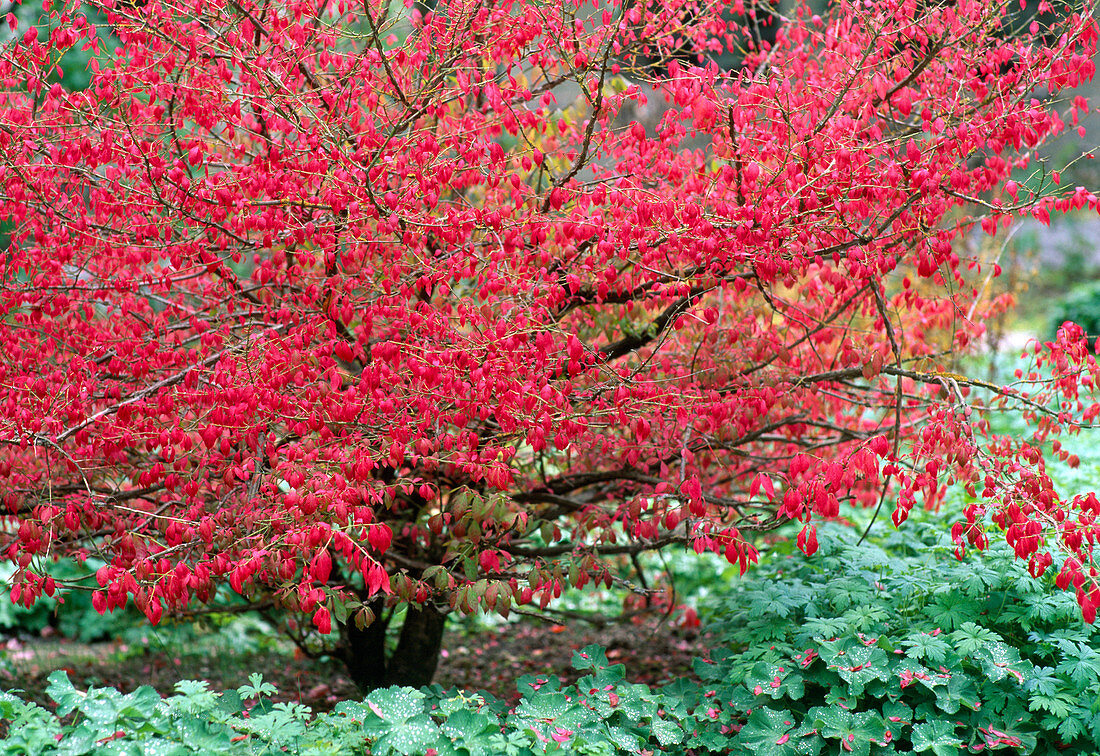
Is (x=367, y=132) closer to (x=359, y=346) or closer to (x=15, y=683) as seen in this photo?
(x=359, y=346)

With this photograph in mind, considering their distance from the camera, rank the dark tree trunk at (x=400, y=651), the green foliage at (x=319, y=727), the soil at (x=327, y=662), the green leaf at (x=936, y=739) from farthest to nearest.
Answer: the soil at (x=327, y=662) → the dark tree trunk at (x=400, y=651) → the green leaf at (x=936, y=739) → the green foliage at (x=319, y=727)

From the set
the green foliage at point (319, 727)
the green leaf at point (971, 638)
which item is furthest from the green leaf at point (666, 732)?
the green leaf at point (971, 638)

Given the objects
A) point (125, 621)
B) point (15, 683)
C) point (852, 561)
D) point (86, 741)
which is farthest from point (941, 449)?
point (125, 621)

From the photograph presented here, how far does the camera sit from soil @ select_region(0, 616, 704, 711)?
537cm

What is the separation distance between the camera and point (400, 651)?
186 inches

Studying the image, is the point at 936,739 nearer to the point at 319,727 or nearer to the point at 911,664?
the point at 911,664

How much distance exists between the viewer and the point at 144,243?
3.95 metres

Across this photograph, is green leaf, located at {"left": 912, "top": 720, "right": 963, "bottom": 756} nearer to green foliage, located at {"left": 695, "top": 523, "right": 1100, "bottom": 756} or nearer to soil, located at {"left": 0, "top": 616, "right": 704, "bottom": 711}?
green foliage, located at {"left": 695, "top": 523, "right": 1100, "bottom": 756}

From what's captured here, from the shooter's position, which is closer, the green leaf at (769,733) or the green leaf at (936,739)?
the green leaf at (936,739)

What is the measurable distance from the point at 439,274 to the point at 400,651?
2339 mm

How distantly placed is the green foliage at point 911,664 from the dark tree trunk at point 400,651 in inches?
59.7

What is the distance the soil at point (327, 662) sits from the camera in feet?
17.6

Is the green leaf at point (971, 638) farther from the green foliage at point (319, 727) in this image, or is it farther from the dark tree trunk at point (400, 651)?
the dark tree trunk at point (400, 651)

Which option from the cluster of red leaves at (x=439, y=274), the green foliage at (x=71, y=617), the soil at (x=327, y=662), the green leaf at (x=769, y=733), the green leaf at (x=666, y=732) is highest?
the cluster of red leaves at (x=439, y=274)
